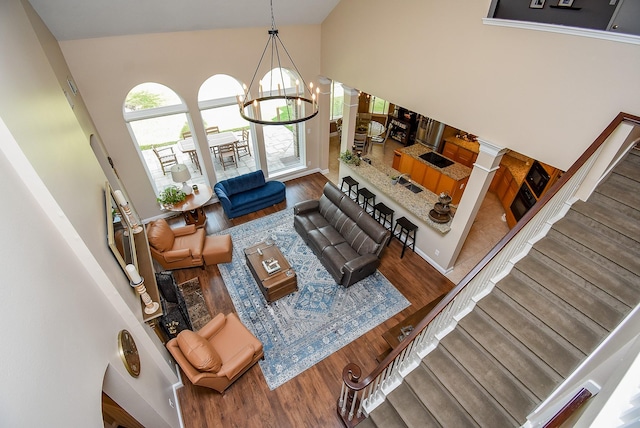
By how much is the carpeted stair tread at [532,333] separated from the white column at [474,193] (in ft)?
6.38

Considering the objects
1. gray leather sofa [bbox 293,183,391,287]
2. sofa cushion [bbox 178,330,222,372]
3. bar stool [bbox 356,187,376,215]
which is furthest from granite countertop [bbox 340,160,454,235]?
sofa cushion [bbox 178,330,222,372]

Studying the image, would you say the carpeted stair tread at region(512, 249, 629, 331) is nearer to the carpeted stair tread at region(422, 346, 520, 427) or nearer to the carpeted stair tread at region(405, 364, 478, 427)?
the carpeted stair tread at region(422, 346, 520, 427)

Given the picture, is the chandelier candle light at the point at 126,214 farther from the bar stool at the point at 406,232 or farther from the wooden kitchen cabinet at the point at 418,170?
the wooden kitchen cabinet at the point at 418,170

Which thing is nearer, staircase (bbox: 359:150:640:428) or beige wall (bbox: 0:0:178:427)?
beige wall (bbox: 0:0:178:427)

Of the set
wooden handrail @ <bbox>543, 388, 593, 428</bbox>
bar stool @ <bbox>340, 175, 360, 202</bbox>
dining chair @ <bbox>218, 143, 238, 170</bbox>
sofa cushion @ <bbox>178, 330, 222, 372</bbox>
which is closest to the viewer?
wooden handrail @ <bbox>543, 388, 593, 428</bbox>

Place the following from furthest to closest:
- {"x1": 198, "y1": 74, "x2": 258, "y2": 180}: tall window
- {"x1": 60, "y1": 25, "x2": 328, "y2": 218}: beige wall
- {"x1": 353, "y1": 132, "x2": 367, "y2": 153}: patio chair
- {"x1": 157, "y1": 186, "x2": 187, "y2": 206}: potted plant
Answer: {"x1": 353, "y1": 132, "x2": 367, "y2": 153}: patio chair < {"x1": 198, "y1": 74, "x2": 258, "y2": 180}: tall window < {"x1": 157, "y1": 186, "x2": 187, "y2": 206}: potted plant < {"x1": 60, "y1": 25, "x2": 328, "y2": 218}: beige wall

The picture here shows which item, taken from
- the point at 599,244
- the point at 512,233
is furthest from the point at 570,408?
the point at 599,244

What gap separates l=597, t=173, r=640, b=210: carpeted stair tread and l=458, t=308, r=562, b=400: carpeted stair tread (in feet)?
6.48

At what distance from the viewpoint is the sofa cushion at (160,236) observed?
5430mm

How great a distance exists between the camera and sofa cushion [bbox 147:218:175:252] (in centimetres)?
543

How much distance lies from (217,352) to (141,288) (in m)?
1.59

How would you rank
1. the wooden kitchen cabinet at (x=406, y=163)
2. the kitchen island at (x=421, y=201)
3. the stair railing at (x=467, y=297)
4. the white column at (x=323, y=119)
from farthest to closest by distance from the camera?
the wooden kitchen cabinet at (x=406, y=163) < the white column at (x=323, y=119) < the kitchen island at (x=421, y=201) < the stair railing at (x=467, y=297)

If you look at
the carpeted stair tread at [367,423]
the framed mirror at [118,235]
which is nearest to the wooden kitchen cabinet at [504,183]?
the carpeted stair tread at [367,423]

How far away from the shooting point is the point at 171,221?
7.29 m
